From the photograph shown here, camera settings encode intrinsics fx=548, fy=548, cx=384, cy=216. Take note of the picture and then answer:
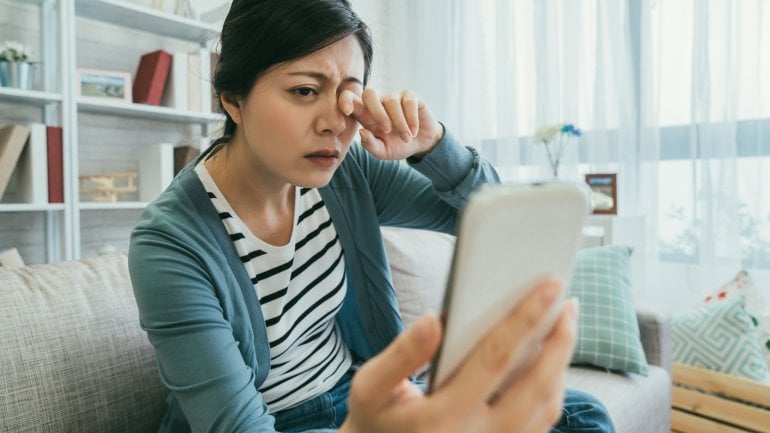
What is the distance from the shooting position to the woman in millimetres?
702

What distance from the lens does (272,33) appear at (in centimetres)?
80

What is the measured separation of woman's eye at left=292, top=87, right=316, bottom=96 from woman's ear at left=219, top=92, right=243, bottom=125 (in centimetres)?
12

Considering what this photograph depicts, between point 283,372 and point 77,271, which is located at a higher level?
point 77,271

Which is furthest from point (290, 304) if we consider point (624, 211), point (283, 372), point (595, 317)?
point (624, 211)

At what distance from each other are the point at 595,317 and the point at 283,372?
3.27 ft

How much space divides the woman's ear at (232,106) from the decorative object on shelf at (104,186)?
1.51 metres

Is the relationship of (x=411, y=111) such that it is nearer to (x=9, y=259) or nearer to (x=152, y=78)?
(x=9, y=259)

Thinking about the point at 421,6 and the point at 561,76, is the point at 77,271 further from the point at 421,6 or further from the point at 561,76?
the point at 421,6

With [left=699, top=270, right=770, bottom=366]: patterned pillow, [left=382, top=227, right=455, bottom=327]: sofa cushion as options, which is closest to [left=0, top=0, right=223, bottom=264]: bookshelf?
[left=382, top=227, right=455, bottom=327]: sofa cushion

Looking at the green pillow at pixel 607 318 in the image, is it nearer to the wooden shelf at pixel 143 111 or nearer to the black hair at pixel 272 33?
the black hair at pixel 272 33

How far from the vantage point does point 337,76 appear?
2.75ft

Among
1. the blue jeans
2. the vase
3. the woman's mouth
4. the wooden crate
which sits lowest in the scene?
the wooden crate

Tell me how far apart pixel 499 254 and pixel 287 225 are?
68 cm

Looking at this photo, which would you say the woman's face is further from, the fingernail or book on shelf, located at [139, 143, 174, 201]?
book on shelf, located at [139, 143, 174, 201]
